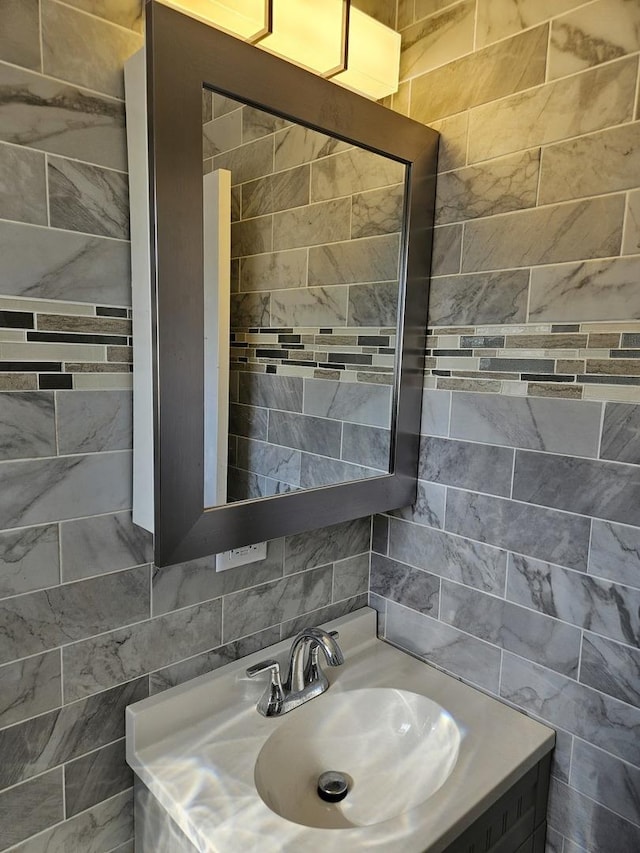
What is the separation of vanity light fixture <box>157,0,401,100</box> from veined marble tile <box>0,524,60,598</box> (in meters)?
0.92

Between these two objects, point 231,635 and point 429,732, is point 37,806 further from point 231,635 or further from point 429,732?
point 429,732

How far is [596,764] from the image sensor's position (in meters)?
1.10

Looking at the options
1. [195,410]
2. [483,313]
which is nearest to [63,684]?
[195,410]

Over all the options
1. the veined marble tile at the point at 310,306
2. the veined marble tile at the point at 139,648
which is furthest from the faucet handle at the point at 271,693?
the veined marble tile at the point at 310,306

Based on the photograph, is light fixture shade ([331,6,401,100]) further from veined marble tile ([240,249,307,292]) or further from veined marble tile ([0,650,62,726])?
veined marble tile ([0,650,62,726])

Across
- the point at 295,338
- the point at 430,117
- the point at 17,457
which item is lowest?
the point at 17,457

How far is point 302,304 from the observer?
1167 mm

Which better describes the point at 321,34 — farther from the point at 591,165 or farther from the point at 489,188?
the point at 591,165

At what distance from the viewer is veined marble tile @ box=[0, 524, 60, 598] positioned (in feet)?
3.02

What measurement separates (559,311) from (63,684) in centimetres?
115

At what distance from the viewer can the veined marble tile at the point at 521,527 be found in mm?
1108

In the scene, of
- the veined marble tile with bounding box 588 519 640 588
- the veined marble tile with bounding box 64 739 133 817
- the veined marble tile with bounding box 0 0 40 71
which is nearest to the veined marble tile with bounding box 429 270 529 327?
the veined marble tile with bounding box 588 519 640 588

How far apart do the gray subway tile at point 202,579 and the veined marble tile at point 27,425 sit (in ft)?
1.01

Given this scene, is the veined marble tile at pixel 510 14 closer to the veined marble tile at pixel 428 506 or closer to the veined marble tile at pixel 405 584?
the veined marble tile at pixel 428 506
